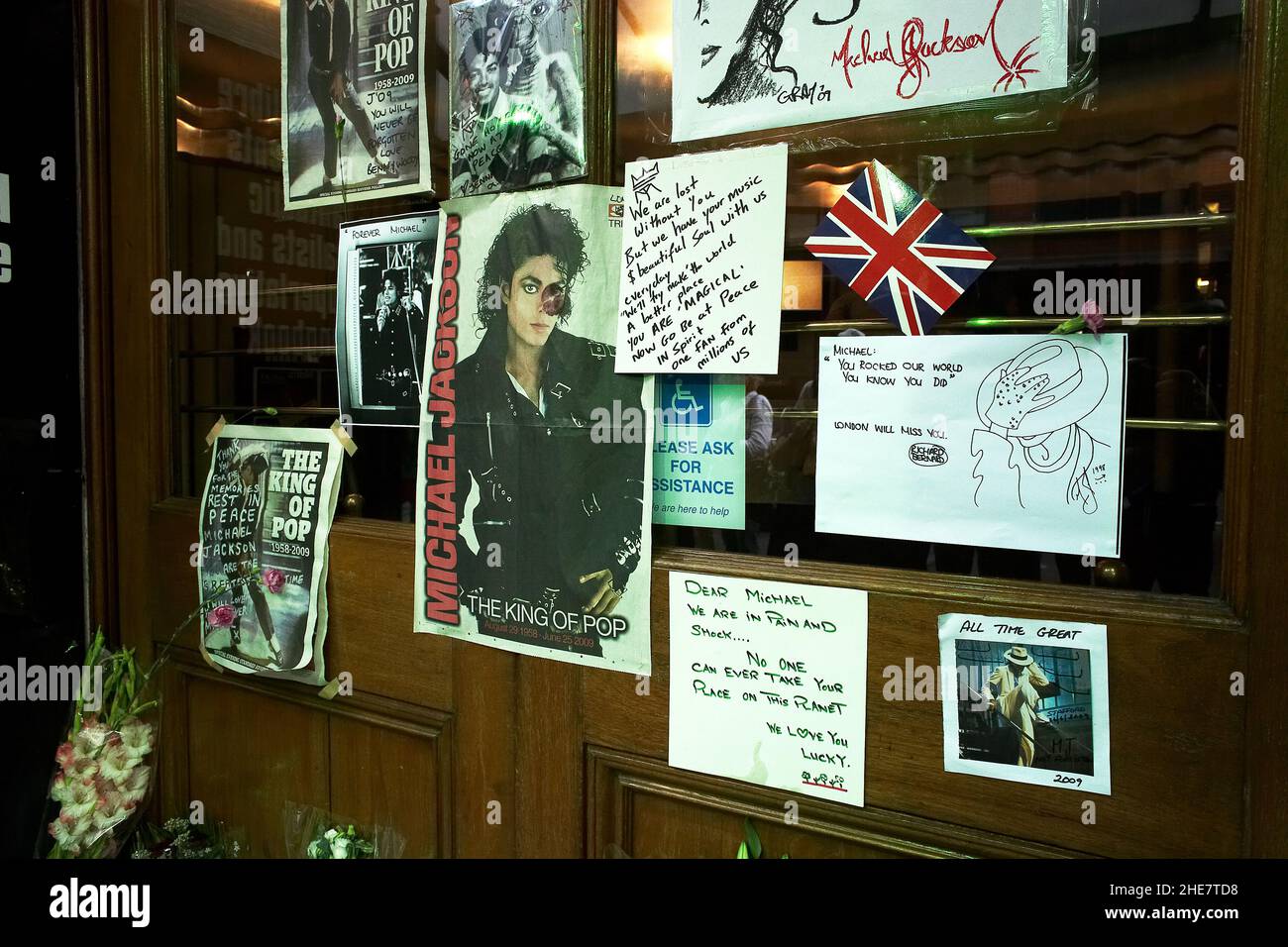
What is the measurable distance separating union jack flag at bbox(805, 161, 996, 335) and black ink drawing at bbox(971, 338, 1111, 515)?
0.46 feet

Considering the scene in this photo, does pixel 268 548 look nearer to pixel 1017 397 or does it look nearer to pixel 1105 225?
pixel 1017 397

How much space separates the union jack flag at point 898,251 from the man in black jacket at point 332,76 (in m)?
0.97

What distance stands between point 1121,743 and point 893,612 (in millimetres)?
348

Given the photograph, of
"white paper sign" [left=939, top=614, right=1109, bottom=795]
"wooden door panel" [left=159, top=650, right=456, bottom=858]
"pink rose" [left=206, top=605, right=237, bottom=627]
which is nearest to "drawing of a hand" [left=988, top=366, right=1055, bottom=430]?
"white paper sign" [left=939, top=614, right=1109, bottom=795]

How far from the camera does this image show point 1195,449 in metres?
1.22

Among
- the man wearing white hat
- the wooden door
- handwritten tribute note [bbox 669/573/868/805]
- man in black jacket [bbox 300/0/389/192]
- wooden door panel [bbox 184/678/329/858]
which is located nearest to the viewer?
the wooden door

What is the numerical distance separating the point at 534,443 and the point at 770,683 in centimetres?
59

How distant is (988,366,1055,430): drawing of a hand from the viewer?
1.27 m

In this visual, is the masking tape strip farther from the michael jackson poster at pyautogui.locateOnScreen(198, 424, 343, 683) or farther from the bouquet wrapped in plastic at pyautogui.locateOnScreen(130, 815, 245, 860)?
the bouquet wrapped in plastic at pyautogui.locateOnScreen(130, 815, 245, 860)

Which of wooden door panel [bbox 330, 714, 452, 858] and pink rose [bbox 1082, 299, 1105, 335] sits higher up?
pink rose [bbox 1082, 299, 1105, 335]

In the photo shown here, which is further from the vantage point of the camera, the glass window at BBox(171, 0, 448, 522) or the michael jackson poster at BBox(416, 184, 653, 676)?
the glass window at BBox(171, 0, 448, 522)

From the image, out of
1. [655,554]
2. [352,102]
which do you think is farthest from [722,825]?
[352,102]

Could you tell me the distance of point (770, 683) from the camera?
1.47 m
